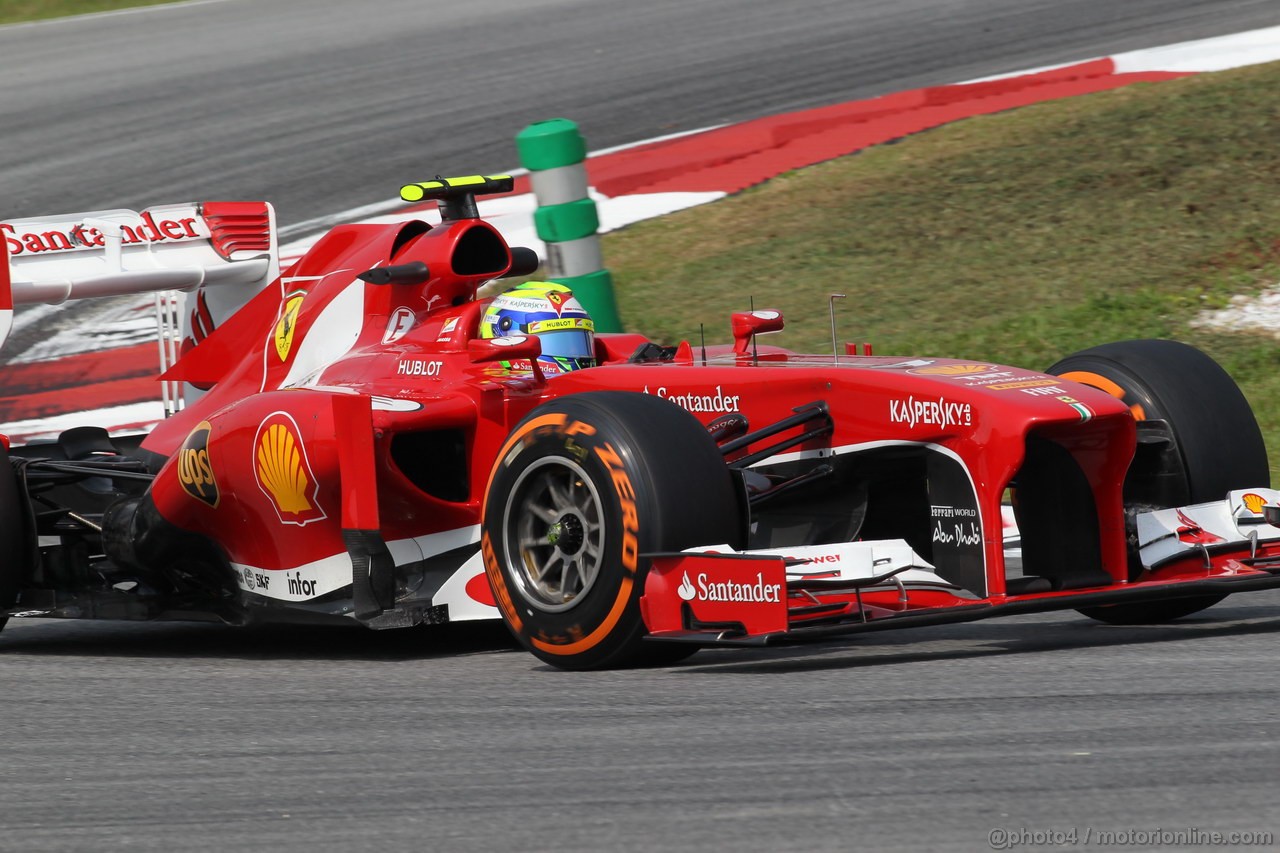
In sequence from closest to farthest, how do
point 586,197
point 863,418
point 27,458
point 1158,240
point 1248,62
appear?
1. point 863,418
2. point 27,458
3. point 586,197
4. point 1158,240
5. point 1248,62

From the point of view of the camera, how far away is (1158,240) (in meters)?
12.7

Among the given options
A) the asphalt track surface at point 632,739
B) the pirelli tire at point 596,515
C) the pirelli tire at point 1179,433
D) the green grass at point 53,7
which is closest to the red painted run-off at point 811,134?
the asphalt track surface at point 632,739

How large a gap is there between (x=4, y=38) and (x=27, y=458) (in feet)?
51.3

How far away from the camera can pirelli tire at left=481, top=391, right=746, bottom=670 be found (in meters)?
5.67

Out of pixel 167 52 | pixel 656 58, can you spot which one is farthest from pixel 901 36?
pixel 167 52

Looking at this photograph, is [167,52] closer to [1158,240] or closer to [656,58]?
[656,58]

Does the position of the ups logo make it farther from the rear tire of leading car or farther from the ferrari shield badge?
the rear tire of leading car

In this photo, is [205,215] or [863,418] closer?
[863,418]

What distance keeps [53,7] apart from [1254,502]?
2086 cm

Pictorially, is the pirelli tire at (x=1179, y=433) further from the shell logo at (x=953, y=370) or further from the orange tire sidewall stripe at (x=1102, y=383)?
the shell logo at (x=953, y=370)

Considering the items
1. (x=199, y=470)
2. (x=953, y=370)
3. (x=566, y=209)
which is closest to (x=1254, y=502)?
(x=953, y=370)

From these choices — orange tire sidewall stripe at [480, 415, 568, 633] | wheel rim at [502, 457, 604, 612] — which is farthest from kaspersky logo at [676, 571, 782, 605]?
orange tire sidewall stripe at [480, 415, 568, 633]

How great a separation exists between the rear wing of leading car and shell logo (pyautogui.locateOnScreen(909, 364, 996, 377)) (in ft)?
11.3

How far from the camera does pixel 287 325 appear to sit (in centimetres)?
784
